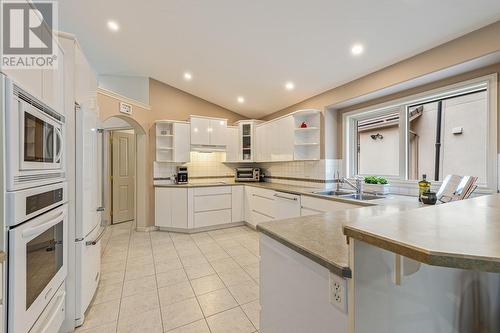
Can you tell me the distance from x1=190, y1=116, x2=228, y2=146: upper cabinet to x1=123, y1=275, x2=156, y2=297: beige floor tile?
2.47 meters

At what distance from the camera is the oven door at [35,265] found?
99cm

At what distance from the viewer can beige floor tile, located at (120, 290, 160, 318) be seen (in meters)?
1.89

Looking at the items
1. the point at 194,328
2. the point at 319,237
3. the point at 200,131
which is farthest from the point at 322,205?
the point at 200,131

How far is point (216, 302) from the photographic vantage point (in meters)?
2.00

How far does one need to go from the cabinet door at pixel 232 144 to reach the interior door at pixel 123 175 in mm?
2207

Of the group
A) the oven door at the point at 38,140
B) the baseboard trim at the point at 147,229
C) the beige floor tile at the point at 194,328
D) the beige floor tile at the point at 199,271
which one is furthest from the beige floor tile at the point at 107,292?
the baseboard trim at the point at 147,229

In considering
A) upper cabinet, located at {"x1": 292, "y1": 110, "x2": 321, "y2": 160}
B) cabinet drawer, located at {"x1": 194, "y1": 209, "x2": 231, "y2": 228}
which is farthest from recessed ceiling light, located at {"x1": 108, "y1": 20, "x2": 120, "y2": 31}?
cabinet drawer, located at {"x1": 194, "y1": 209, "x2": 231, "y2": 228}

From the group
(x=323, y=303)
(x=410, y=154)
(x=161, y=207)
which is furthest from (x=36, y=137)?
(x=410, y=154)

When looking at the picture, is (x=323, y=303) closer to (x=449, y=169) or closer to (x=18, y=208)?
(x=18, y=208)

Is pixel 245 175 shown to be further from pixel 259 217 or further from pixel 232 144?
pixel 259 217

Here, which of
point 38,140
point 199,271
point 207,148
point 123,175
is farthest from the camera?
point 123,175

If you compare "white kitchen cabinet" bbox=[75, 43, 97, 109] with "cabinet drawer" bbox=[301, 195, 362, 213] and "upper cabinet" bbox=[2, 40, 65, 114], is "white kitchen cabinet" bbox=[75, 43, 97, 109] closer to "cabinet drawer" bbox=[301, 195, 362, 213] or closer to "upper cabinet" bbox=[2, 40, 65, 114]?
"upper cabinet" bbox=[2, 40, 65, 114]

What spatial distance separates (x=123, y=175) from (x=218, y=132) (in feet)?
7.49

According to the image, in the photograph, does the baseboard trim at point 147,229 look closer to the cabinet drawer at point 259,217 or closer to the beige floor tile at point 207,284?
the cabinet drawer at point 259,217
